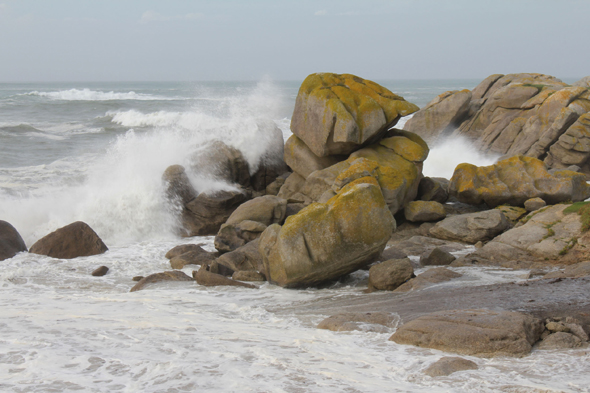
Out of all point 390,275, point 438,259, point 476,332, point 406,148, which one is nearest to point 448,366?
point 476,332

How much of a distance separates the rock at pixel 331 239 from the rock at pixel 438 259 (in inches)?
56.0

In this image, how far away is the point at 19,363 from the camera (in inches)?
203

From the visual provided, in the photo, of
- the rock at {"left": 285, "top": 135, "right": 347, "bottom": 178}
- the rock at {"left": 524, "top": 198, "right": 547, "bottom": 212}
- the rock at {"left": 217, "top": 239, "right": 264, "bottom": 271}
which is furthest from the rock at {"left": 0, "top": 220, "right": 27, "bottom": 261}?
the rock at {"left": 524, "top": 198, "right": 547, "bottom": 212}

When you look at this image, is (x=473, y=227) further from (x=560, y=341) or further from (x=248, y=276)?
(x=560, y=341)

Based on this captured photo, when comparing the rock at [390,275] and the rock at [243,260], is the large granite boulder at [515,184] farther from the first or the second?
the rock at [243,260]

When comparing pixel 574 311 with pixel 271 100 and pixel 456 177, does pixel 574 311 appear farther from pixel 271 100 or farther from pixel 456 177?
pixel 271 100

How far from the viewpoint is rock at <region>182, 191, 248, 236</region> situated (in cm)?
1407

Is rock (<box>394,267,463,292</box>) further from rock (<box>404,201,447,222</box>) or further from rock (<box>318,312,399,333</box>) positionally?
rock (<box>404,201,447,222</box>)

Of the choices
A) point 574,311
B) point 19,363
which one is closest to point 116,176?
point 19,363

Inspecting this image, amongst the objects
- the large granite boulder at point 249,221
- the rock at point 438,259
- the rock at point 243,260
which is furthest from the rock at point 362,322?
the large granite boulder at point 249,221

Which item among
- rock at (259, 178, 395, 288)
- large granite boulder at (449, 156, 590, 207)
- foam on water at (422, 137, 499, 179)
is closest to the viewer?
rock at (259, 178, 395, 288)

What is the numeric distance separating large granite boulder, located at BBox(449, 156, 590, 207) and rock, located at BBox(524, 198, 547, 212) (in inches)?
17.2

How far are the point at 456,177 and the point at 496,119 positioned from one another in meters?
10.4

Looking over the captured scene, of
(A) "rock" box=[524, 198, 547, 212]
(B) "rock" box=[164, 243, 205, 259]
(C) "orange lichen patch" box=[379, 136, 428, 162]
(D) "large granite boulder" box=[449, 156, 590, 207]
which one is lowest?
(B) "rock" box=[164, 243, 205, 259]
